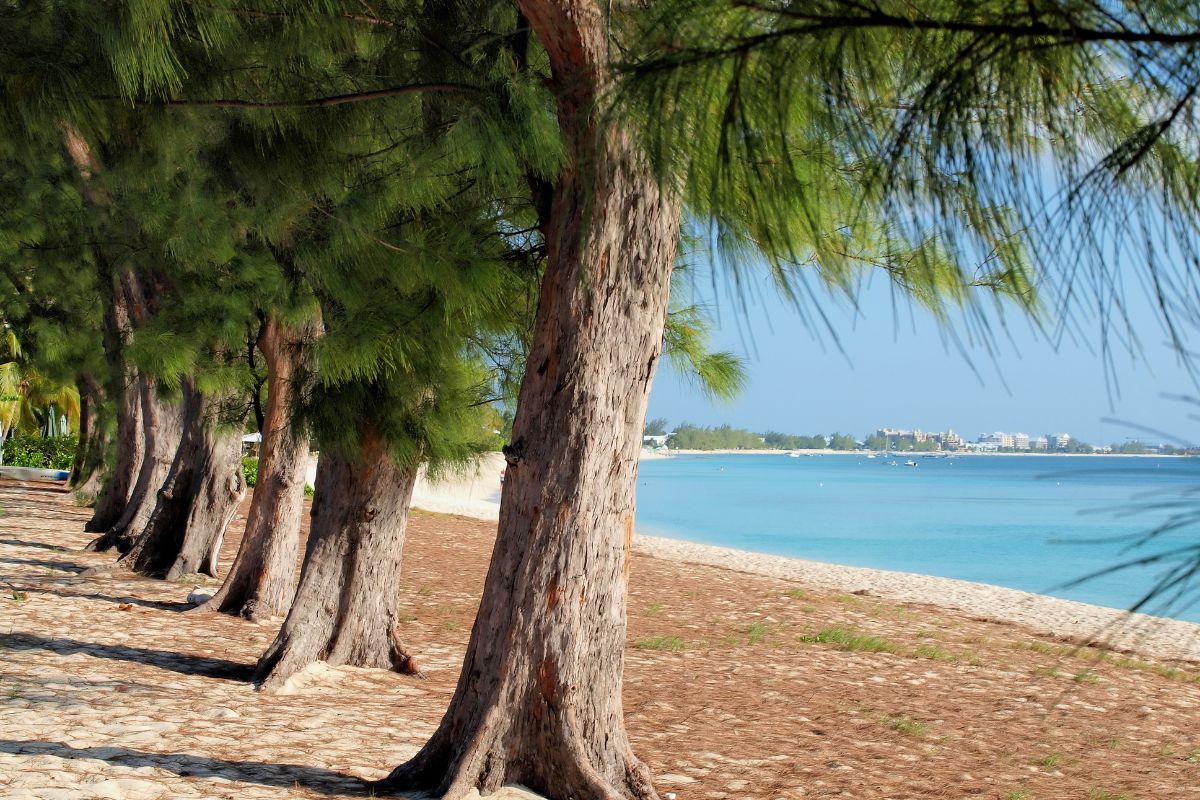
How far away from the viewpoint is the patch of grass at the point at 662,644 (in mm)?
8812

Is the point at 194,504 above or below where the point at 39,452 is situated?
above

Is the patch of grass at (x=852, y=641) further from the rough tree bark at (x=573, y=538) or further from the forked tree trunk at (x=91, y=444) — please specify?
the forked tree trunk at (x=91, y=444)

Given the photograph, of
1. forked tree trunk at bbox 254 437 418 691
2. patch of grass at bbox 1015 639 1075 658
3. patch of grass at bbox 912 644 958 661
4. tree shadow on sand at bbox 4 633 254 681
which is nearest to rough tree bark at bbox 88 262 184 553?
tree shadow on sand at bbox 4 633 254 681

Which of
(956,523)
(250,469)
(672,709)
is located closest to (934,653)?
(672,709)

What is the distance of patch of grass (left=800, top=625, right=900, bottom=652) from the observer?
30.9 feet

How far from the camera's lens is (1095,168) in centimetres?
196

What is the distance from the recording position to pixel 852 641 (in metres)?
9.60

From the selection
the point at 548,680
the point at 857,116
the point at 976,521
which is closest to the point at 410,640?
the point at 548,680

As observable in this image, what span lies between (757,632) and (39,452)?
23.7 m

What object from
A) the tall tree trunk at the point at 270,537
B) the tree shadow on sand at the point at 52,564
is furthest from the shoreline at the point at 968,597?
the tree shadow on sand at the point at 52,564

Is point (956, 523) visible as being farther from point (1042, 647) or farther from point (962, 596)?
point (1042, 647)

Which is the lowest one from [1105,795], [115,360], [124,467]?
[1105,795]

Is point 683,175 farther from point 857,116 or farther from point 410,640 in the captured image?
point 410,640

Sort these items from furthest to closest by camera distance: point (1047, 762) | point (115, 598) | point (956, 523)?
1. point (956, 523)
2. point (115, 598)
3. point (1047, 762)
